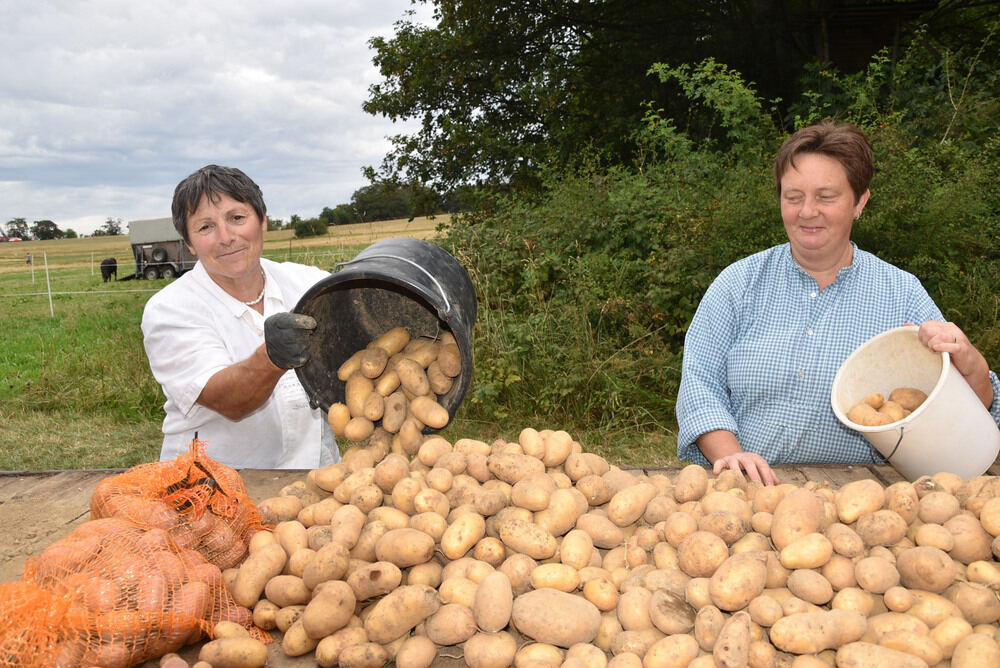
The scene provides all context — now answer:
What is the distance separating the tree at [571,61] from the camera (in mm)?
6891

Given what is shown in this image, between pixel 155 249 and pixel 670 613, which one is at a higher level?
pixel 155 249

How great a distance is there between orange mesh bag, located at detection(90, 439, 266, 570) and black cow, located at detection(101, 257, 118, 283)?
21.9 metres

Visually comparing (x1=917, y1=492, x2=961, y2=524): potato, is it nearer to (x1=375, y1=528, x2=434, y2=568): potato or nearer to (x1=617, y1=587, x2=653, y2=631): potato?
(x1=617, y1=587, x2=653, y2=631): potato

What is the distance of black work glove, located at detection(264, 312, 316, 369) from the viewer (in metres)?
1.72

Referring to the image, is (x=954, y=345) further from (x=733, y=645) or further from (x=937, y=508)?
(x=733, y=645)

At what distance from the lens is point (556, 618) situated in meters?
1.13

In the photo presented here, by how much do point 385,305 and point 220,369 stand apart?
512mm

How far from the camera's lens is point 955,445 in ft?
5.34

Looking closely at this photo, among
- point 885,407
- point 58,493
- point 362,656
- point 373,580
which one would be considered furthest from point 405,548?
point 58,493

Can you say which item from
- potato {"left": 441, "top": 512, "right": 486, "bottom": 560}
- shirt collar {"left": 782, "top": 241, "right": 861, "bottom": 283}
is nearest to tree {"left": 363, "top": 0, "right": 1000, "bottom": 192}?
shirt collar {"left": 782, "top": 241, "right": 861, "bottom": 283}

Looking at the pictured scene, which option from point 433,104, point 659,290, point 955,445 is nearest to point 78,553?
point 955,445

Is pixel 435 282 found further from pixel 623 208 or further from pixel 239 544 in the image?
pixel 623 208

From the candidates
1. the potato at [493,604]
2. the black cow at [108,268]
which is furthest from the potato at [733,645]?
the black cow at [108,268]

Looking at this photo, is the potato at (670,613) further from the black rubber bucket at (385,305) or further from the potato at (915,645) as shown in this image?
the black rubber bucket at (385,305)
